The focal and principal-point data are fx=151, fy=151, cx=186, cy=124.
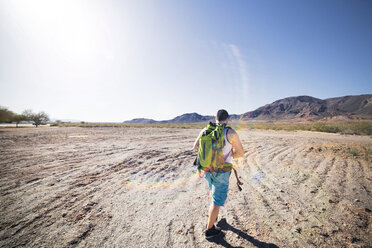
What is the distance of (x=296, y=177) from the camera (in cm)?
483

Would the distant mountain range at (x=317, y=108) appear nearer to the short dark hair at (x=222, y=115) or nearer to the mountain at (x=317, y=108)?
the mountain at (x=317, y=108)

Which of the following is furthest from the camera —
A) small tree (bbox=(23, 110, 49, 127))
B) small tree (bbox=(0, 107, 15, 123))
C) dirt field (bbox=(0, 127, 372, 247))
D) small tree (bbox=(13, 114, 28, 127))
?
small tree (bbox=(23, 110, 49, 127))

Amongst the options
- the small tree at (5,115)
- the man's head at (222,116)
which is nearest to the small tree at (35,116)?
the small tree at (5,115)

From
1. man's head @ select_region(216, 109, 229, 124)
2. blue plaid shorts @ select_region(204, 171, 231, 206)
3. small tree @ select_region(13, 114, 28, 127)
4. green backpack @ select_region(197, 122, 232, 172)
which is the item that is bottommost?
blue plaid shorts @ select_region(204, 171, 231, 206)

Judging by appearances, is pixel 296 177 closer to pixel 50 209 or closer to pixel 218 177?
→ pixel 218 177

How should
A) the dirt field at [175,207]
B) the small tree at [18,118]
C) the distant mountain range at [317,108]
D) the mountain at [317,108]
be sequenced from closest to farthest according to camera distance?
1. the dirt field at [175,207]
2. the small tree at [18,118]
3. the mountain at [317,108]
4. the distant mountain range at [317,108]

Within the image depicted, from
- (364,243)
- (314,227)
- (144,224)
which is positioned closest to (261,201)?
(314,227)

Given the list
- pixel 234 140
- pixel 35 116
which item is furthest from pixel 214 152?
pixel 35 116

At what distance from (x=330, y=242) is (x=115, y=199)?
420 cm

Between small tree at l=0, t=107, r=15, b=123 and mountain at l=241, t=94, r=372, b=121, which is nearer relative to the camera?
small tree at l=0, t=107, r=15, b=123

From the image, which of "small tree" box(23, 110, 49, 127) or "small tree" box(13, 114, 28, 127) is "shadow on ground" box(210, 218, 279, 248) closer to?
"small tree" box(13, 114, 28, 127)

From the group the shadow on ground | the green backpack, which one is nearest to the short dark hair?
the green backpack

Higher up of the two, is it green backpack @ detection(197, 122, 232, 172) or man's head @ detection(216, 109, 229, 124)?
man's head @ detection(216, 109, 229, 124)

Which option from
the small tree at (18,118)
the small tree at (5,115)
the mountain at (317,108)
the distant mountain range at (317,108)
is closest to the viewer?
the small tree at (5,115)
